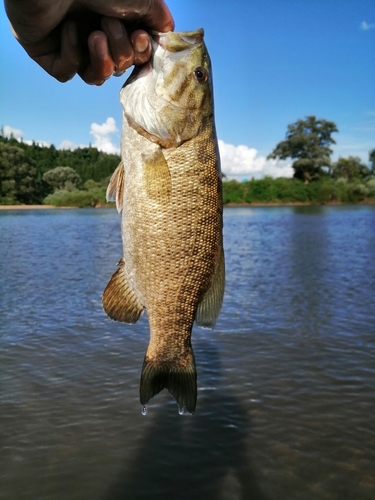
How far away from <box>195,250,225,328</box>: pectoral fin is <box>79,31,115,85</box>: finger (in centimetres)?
128

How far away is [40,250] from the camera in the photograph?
2469cm

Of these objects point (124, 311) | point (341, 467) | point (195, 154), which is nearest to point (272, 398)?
point (341, 467)

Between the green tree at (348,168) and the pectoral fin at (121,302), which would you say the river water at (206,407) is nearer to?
the pectoral fin at (121,302)

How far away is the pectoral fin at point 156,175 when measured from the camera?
9.64 ft

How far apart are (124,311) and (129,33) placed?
1599 millimetres

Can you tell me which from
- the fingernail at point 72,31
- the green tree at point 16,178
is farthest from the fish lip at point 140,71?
the green tree at point 16,178

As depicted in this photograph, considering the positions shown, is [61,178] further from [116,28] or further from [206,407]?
[116,28]

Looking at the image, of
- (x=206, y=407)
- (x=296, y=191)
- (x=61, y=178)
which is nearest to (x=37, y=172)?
(x=61, y=178)

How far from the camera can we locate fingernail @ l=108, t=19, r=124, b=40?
2857mm

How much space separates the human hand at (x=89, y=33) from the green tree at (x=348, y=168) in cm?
9315

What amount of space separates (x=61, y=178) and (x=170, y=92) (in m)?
93.4

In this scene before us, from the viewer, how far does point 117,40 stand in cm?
287

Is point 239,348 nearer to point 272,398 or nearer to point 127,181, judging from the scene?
point 272,398

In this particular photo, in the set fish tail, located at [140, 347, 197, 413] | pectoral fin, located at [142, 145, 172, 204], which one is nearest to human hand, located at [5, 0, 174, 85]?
pectoral fin, located at [142, 145, 172, 204]
